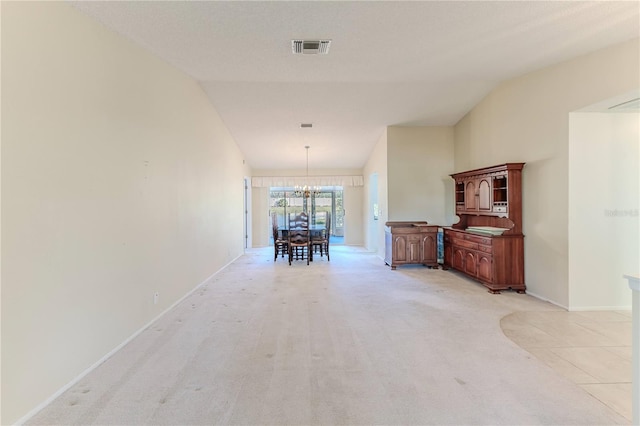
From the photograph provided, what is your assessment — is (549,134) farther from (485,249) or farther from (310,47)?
(310,47)

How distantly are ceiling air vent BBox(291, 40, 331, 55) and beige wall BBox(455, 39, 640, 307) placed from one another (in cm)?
279

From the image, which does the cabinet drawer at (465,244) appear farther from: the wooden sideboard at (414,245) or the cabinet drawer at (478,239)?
the wooden sideboard at (414,245)

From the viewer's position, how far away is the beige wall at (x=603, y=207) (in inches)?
142

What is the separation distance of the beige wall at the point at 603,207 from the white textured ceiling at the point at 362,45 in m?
0.95

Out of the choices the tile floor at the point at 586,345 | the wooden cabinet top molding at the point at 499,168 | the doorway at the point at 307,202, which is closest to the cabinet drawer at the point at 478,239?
the wooden cabinet top molding at the point at 499,168

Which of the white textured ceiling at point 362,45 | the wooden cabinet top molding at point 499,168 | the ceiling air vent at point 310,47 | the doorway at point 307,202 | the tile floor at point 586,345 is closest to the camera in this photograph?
the tile floor at point 586,345

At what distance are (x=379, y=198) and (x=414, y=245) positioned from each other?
171 cm

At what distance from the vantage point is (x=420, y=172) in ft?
21.3

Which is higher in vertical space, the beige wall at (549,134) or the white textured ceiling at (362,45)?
the white textured ceiling at (362,45)

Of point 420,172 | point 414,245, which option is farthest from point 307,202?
point 414,245

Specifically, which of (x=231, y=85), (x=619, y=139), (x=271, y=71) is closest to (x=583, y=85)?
(x=619, y=139)

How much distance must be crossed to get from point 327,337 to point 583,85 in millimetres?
3832

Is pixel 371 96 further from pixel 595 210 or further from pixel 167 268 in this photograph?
pixel 167 268

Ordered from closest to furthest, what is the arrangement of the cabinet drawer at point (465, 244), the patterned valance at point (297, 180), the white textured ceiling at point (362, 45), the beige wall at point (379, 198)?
the white textured ceiling at point (362, 45) → the cabinet drawer at point (465, 244) → the beige wall at point (379, 198) → the patterned valance at point (297, 180)
